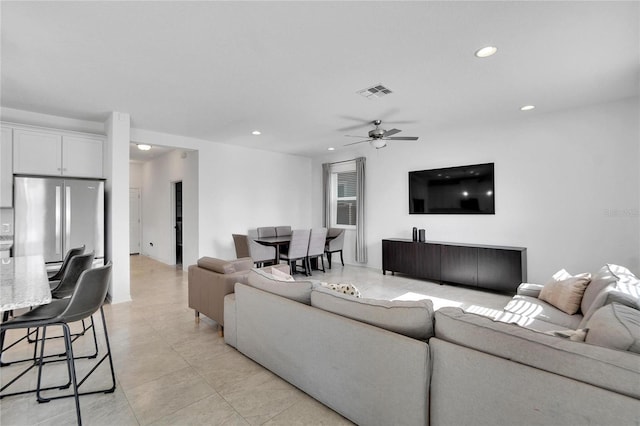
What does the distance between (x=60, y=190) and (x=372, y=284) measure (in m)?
4.82

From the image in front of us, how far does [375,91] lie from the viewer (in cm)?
346

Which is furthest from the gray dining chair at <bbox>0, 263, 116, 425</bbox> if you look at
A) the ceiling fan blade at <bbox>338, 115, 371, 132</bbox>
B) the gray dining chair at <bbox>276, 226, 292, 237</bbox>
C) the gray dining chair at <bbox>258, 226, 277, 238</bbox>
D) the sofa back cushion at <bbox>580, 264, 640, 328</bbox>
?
the gray dining chair at <bbox>276, 226, 292, 237</bbox>

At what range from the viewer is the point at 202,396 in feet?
6.41

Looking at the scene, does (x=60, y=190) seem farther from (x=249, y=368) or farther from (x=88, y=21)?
(x=249, y=368)

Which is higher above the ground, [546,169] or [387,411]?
[546,169]

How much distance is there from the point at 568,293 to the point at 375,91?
2.77m

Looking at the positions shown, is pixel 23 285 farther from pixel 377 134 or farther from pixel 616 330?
pixel 377 134

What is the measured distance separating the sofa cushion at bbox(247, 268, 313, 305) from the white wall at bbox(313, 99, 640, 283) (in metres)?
4.06

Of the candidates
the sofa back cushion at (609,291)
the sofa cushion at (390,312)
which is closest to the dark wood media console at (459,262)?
the sofa back cushion at (609,291)

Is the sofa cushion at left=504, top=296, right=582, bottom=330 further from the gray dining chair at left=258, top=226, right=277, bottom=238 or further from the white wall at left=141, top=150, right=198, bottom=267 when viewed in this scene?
the white wall at left=141, top=150, right=198, bottom=267

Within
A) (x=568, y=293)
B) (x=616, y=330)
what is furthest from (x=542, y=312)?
(x=616, y=330)

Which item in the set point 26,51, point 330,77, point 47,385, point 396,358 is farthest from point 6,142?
point 396,358

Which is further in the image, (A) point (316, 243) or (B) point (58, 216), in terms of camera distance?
(A) point (316, 243)

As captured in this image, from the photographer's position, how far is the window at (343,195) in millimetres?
7012
